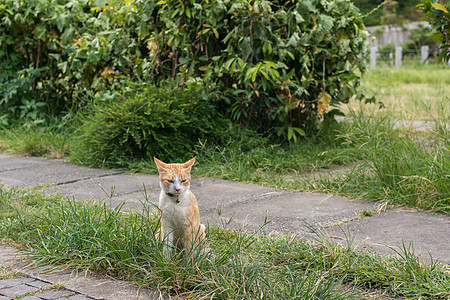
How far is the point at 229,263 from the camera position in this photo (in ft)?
8.30

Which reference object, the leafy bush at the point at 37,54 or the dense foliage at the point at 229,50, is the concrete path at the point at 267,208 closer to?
the dense foliage at the point at 229,50

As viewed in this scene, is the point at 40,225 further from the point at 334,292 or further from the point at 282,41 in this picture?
the point at 282,41

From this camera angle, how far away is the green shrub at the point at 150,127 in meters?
5.31

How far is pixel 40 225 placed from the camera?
3113 millimetres

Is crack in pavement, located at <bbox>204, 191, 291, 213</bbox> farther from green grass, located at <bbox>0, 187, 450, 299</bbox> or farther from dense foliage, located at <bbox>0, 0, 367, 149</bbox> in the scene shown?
dense foliage, located at <bbox>0, 0, 367, 149</bbox>

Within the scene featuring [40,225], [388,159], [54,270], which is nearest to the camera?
[54,270]

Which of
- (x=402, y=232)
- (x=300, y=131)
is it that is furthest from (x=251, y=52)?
(x=402, y=232)

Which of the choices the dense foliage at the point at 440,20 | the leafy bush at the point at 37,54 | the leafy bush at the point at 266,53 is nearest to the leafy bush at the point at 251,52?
the leafy bush at the point at 266,53

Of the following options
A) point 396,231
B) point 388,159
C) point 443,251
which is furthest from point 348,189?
point 443,251

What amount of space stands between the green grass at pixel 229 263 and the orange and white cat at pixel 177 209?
0.07 m

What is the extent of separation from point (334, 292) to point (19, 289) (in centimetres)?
140

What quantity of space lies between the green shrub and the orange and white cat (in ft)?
8.69

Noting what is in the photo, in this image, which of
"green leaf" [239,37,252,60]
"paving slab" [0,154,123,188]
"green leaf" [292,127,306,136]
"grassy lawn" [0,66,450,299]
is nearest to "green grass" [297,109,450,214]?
"grassy lawn" [0,66,450,299]

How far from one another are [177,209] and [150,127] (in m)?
2.89
